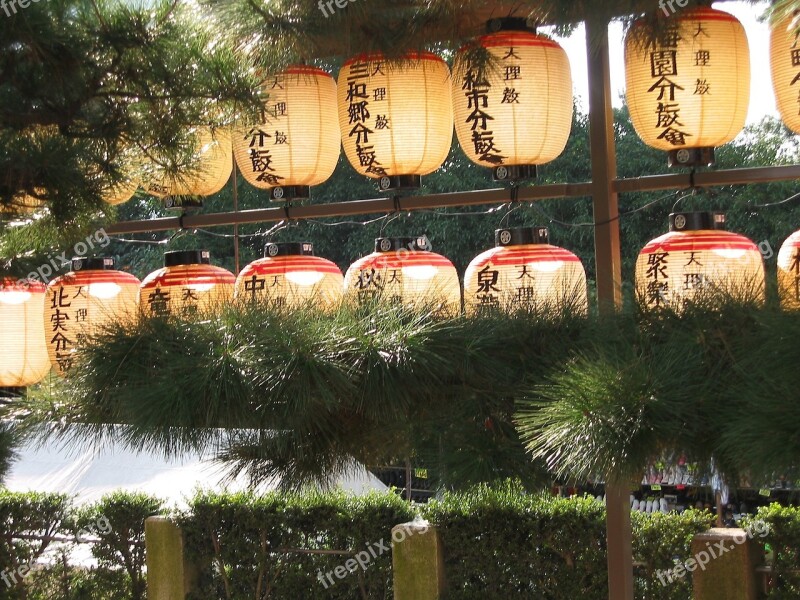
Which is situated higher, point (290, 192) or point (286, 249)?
point (290, 192)

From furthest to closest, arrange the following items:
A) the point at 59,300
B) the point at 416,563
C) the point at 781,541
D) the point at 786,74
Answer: the point at 416,563
the point at 781,541
the point at 59,300
the point at 786,74

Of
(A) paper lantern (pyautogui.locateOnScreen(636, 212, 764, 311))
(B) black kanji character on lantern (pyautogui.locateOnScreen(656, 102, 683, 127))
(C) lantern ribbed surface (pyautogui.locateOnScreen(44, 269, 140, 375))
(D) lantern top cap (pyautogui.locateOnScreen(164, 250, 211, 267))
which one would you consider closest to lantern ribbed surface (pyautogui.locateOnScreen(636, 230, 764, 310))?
(A) paper lantern (pyautogui.locateOnScreen(636, 212, 764, 311))

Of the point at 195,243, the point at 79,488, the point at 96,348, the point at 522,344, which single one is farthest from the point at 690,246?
the point at 195,243

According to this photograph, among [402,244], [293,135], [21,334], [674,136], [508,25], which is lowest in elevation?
[21,334]

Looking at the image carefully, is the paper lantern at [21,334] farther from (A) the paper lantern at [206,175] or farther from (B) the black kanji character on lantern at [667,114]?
(B) the black kanji character on lantern at [667,114]

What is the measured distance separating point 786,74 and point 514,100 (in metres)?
0.67

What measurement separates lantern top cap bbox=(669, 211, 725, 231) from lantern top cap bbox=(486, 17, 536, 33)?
621mm

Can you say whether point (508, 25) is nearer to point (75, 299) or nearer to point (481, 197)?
point (481, 197)

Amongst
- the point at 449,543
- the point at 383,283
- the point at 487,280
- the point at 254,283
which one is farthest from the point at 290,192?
the point at 449,543

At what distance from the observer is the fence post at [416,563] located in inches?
141

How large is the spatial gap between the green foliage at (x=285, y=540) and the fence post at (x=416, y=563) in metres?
0.32

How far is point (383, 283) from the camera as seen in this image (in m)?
2.56

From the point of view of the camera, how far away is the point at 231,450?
1.96 meters

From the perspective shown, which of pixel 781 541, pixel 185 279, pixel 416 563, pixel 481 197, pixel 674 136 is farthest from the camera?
pixel 416 563
